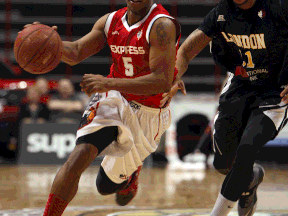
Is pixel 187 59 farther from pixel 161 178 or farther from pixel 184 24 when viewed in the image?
pixel 184 24

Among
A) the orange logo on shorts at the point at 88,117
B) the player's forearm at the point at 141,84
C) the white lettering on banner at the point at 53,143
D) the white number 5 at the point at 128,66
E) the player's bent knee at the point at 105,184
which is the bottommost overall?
the white lettering on banner at the point at 53,143

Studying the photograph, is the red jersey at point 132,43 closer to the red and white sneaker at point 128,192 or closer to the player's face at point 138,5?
the player's face at point 138,5

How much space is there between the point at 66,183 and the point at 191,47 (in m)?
1.44

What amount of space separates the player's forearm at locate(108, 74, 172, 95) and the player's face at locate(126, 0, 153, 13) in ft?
1.69

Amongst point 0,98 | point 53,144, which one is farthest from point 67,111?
point 0,98

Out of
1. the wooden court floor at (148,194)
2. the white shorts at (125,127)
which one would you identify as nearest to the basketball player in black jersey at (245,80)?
the white shorts at (125,127)

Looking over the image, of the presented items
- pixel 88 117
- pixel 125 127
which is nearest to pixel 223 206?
pixel 125 127

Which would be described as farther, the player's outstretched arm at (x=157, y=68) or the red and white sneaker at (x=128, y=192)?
the red and white sneaker at (x=128, y=192)

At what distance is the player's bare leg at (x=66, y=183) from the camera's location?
2.54m

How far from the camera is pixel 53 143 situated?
7586 millimetres

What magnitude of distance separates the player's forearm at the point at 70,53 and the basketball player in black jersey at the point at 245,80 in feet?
2.39

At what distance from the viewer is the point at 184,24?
10281 millimetres

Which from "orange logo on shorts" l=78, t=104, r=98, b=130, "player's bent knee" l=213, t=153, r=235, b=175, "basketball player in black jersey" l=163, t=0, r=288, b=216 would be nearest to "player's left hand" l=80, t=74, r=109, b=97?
"orange logo on shorts" l=78, t=104, r=98, b=130

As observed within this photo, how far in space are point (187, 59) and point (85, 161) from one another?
3.96 feet
